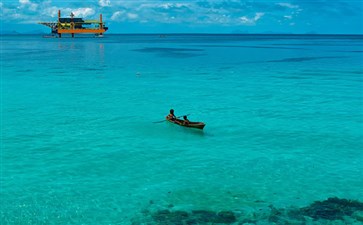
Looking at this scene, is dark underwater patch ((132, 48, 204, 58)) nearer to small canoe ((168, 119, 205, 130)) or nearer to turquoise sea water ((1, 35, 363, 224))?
turquoise sea water ((1, 35, 363, 224))

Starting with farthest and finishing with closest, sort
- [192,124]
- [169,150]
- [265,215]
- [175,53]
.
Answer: [175,53]
[192,124]
[169,150]
[265,215]

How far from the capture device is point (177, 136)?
91.3 ft

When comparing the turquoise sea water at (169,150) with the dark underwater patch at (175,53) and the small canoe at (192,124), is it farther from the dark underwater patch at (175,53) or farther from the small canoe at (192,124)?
the dark underwater patch at (175,53)

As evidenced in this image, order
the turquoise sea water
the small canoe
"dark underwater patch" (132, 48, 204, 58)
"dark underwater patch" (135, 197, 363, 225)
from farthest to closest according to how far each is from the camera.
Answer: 1. "dark underwater patch" (132, 48, 204, 58)
2. the small canoe
3. the turquoise sea water
4. "dark underwater patch" (135, 197, 363, 225)

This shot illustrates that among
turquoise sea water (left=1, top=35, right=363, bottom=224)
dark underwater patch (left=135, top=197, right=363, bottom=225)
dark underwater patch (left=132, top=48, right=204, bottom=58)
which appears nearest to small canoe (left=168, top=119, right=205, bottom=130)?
turquoise sea water (left=1, top=35, right=363, bottom=224)

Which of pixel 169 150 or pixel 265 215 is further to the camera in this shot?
pixel 169 150

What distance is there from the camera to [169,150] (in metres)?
24.8

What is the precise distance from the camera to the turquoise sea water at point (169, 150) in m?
17.9

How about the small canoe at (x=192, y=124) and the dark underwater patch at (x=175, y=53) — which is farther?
the dark underwater patch at (x=175, y=53)

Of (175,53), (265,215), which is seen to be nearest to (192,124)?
(265,215)

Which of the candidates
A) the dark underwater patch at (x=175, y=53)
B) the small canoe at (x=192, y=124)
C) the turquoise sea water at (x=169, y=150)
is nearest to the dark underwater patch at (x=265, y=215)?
the turquoise sea water at (x=169, y=150)

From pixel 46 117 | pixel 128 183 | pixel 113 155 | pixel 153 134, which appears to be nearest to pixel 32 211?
pixel 128 183

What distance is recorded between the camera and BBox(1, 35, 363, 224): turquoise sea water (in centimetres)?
1792

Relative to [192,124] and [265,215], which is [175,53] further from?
[265,215]
